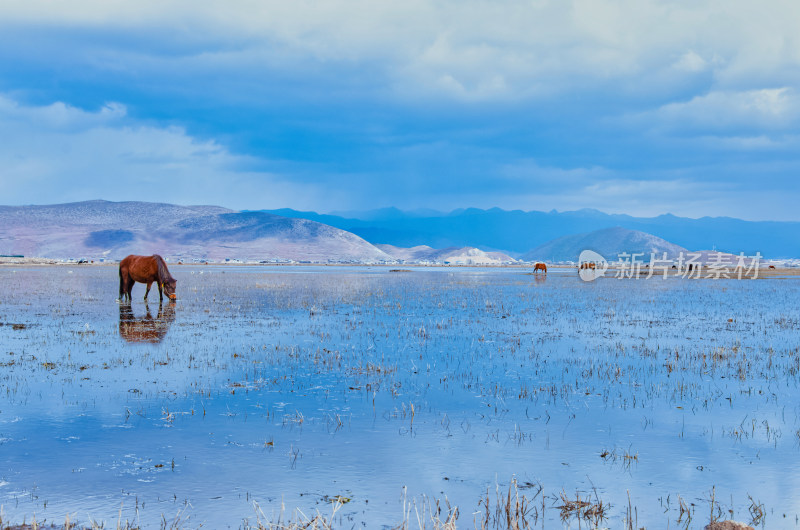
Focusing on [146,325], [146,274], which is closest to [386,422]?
[146,325]

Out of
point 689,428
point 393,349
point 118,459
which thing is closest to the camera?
point 118,459

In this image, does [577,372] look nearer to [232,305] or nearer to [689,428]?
[689,428]

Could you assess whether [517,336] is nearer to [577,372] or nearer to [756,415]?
[577,372]

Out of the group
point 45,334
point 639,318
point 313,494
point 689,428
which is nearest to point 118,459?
point 313,494

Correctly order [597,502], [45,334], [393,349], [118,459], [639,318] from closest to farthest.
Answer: [597,502]
[118,459]
[393,349]
[45,334]
[639,318]

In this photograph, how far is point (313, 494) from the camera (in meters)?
7.34

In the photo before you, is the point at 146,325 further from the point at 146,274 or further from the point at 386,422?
the point at 386,422

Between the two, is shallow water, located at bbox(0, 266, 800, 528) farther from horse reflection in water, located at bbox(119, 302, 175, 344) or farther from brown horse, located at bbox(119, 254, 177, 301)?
brown horse, located at bbox(119, 254, 177, 301)

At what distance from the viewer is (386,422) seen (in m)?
10.4

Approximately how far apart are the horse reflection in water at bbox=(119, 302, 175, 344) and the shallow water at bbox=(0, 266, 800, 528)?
0.30 m

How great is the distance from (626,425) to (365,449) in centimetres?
438

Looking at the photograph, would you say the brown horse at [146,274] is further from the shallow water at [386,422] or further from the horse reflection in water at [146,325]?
the shallow water at [386,422]

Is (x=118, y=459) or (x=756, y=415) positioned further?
(x=756, y=415)

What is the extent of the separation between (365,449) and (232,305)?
24096 mm
